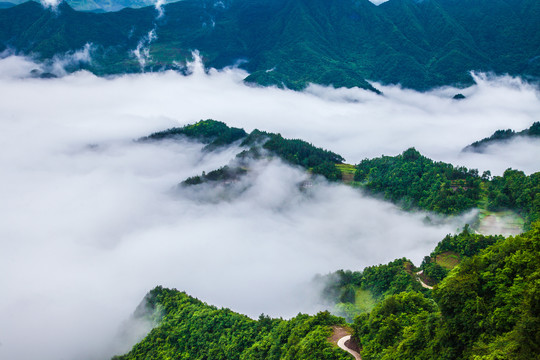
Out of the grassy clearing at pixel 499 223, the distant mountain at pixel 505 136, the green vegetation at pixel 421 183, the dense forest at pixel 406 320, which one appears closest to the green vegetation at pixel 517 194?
the grassy clearing at pixel 499 223

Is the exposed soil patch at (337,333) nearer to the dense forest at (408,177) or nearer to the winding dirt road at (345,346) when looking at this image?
the winding dirt road at (345,346)

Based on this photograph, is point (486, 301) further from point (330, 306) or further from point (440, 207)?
point (440, 207)

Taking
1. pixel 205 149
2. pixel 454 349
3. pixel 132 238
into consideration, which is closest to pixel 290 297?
pixel 454 349

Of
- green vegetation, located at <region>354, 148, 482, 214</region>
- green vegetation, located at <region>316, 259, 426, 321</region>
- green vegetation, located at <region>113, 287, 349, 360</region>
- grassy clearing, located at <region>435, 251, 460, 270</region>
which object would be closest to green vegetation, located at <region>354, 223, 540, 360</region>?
green vegetation, located at <region>113, 287, 349, 360</region>

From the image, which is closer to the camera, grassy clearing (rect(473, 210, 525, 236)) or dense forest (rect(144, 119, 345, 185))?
grassy clearing (rect(473, 210, 525, 236))

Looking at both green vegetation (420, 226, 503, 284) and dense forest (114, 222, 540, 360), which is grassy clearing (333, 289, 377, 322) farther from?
green vegetation (420, 226, 503, 284)
